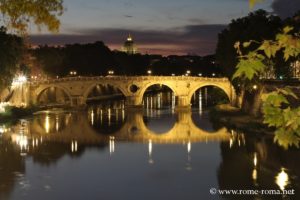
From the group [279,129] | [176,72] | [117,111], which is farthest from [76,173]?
[176,72]

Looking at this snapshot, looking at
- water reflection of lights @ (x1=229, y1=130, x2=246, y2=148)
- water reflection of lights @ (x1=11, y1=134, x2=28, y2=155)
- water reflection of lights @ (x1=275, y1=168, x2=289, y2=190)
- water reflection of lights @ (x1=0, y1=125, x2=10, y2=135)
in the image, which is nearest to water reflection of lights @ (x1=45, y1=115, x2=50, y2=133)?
water reflection of lights @ (x1=0, y1=125, x2=10, y2=135)

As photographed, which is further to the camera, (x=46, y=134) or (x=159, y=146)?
(x=46, y=134)

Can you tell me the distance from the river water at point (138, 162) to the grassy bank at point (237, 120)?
57.8 inches

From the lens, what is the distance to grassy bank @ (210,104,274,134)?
48.0 metres

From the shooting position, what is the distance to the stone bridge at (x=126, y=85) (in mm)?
80438

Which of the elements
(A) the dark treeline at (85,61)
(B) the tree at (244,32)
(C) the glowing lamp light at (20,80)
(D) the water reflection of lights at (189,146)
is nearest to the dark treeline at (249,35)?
(B) the tree at (244,32)

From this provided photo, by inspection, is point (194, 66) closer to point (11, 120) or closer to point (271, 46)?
point (11, 120)

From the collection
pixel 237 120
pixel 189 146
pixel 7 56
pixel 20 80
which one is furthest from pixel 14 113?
pixel 189 146

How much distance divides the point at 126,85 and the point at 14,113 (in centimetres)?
2388

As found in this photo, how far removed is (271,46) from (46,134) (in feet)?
153

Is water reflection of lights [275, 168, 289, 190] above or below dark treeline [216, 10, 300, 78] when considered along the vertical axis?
below

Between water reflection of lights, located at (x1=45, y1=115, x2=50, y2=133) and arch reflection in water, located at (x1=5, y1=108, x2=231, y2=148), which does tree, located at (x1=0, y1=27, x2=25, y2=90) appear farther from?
water reflection of lights, located at (x1=45, y1=115, x2=50, y2=133)

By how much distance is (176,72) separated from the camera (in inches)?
6314

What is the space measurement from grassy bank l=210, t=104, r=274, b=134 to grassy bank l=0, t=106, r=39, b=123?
23.5 m
